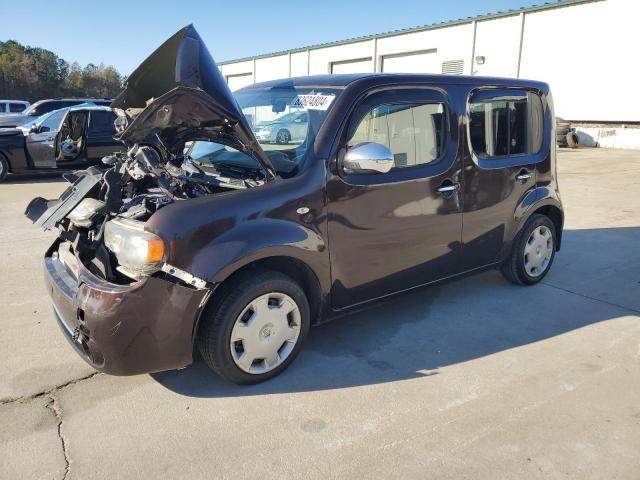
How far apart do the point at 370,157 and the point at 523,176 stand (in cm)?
202

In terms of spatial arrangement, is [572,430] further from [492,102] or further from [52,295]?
[52,295]

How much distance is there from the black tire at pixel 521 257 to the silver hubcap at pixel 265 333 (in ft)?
8.12

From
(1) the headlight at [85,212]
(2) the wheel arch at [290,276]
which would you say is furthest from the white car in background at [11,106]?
(2) the wheel arch at [290,276]

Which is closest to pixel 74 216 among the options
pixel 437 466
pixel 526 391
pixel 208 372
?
pixel 208 372

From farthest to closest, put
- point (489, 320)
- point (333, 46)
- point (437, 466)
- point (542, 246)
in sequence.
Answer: point (333, 46), point (542, 246), point (489, 320), point (437, 466)

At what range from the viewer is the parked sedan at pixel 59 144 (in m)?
11.1

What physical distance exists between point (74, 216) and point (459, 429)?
2.66 meters

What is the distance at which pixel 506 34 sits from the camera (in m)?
22.7

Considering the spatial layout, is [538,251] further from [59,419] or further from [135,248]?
[59,419]

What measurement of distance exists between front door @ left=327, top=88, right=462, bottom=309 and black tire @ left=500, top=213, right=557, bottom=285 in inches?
37.4

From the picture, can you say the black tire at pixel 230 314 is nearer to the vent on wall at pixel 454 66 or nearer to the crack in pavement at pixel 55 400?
the crack in pavement at pixel 55 400

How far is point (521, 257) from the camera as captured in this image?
4719 millimetres

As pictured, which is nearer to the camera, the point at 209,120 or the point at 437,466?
the point at 437,466

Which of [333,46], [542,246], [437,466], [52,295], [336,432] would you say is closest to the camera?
[437,466]
